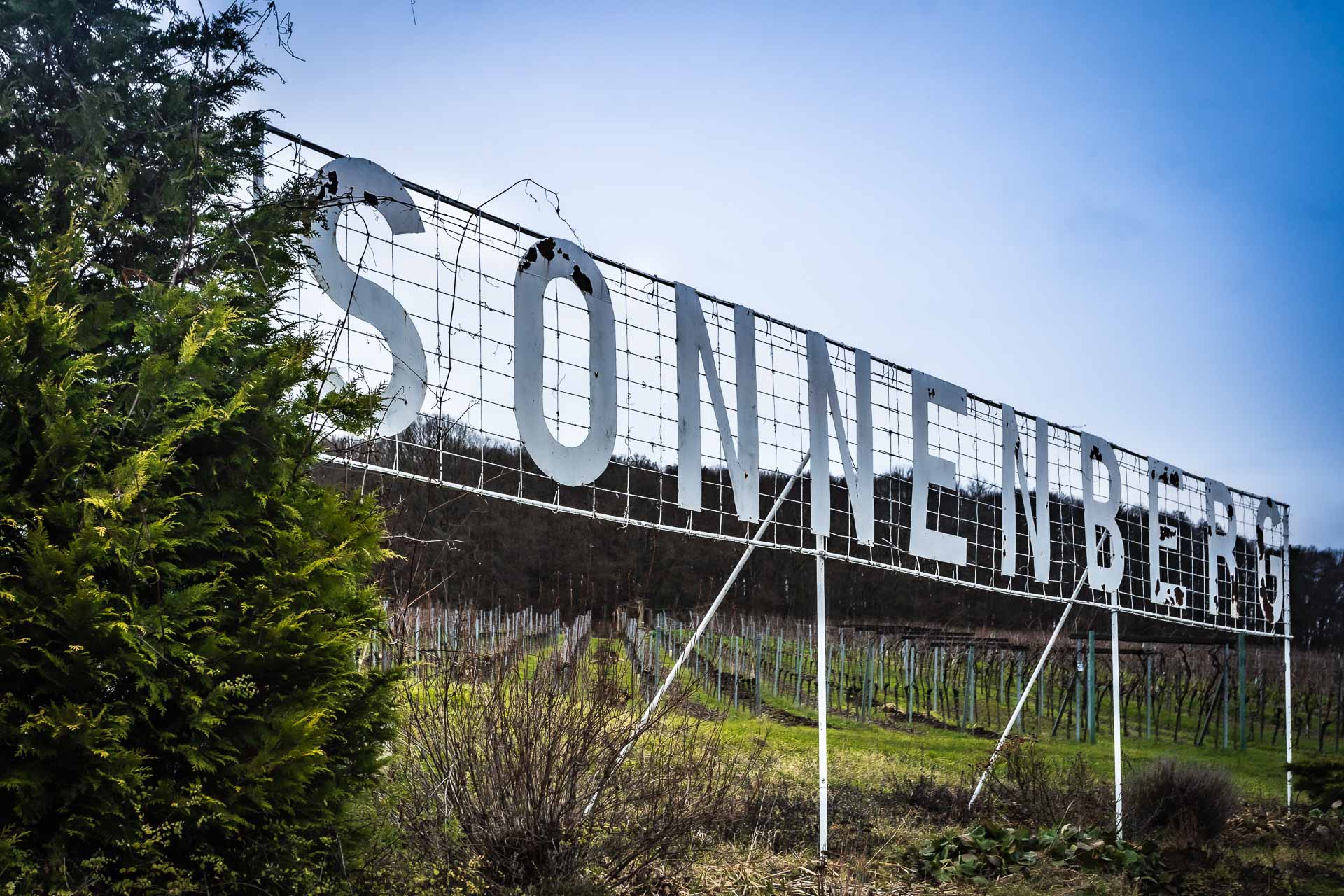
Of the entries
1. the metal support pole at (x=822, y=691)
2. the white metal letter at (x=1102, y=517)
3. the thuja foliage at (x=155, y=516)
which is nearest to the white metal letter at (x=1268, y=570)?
the white metal letter at (x=1102, y=517)

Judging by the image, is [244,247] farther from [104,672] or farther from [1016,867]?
[1016,867]

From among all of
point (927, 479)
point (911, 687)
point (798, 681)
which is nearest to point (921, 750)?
point (798, 681)

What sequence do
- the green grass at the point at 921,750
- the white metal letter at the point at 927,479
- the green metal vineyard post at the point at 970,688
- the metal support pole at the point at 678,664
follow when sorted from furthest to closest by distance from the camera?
the green metal vineyard post at the point at 970,688, the green grass at the point at 921,750, the white metal letter at the point at 927,479, the metal support pole at the point at 678,664

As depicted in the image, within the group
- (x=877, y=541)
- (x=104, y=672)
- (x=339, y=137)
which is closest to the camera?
(x=104, y=672)

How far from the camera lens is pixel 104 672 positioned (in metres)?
3.15

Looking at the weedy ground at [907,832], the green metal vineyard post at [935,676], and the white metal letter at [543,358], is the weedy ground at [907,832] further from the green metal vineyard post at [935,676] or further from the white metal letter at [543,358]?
the green metal vineyard post at [935,676]

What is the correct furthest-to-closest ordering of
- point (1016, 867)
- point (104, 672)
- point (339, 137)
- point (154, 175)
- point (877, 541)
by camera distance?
1. point (877, 541)
2. point (1016, 867)
3. point (339, 137)
4. point (154, 175)
5. point (104, 672)

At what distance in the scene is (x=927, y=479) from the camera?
7.74m

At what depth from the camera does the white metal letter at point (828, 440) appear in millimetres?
6754

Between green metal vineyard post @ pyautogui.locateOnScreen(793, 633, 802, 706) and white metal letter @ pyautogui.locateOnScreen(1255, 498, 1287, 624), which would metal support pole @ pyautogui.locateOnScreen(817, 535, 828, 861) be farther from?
green metal vineyard post @ pyautogui.locateOnScreen(793, 633, 802, 706)

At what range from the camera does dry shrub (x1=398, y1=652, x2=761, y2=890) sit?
4125 mm

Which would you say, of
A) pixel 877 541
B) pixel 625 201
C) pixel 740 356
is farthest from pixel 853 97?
pixel 877 541

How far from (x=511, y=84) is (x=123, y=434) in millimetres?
3766

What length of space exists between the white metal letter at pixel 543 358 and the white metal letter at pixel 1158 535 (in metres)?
6.67
